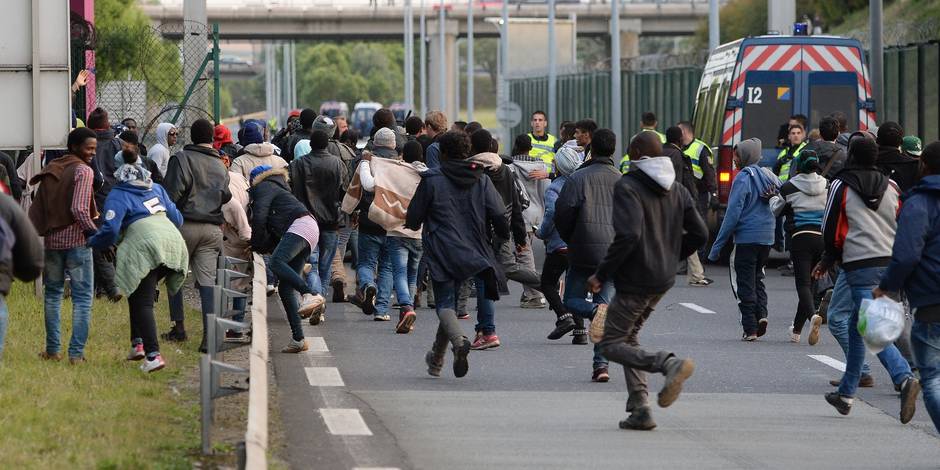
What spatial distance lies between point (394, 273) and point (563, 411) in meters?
4.96

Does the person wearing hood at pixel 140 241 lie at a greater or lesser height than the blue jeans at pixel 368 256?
greater

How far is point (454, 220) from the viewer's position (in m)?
11.9

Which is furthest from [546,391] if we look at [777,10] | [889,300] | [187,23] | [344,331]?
[777,10]

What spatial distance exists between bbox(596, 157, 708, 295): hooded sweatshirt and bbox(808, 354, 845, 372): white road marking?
324 centimetres

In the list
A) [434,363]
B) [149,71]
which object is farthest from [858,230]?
[149,71]

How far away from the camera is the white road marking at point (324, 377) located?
11.4 m

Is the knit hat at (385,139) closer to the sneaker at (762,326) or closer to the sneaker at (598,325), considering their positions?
the sneaker at (762,326)

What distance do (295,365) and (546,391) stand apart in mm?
1993

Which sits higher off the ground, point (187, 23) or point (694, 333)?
point (187, 23)

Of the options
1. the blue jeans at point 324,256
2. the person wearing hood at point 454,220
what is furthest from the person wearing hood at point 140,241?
the blue jeans at point 324,256

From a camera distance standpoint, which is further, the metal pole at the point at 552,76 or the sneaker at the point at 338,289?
the metal pole at the point at 552,76

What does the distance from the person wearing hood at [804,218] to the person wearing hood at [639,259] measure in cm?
450

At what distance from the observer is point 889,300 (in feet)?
29.3

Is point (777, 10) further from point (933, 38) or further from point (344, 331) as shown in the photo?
point (344, 331)
